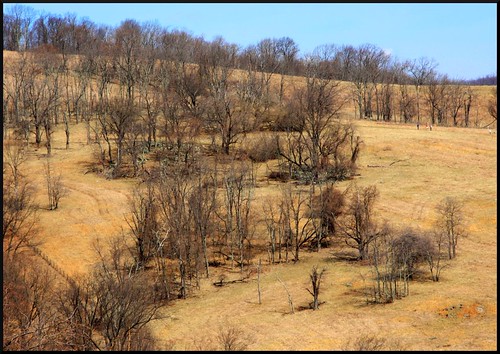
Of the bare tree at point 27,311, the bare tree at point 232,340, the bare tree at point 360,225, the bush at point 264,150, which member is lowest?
the bare tree at point 232,340

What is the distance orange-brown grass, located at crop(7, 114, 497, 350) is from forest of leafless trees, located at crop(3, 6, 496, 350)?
47.3 inches

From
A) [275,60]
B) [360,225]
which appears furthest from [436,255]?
[275,60]

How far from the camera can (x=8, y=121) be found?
81.1 meters

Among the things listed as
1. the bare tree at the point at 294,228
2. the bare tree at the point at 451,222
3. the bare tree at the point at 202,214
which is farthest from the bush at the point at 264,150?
the bare tree at the point at 451,222

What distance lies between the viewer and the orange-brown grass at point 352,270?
28500 millimetres

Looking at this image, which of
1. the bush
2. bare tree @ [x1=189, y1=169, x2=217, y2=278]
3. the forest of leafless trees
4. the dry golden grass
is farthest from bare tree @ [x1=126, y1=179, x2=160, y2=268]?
the bush

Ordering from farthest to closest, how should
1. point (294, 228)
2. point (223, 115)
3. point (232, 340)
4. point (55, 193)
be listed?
1. point (223, 115)
2. point (55, 193)
3. point (294, 228)
4. point (232, 340)

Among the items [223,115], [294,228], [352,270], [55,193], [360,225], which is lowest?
[352,270]

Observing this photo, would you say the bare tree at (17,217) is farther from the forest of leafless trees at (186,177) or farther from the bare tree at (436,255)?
the bare tree at (436,255)

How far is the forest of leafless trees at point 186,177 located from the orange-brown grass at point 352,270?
1.20 metres

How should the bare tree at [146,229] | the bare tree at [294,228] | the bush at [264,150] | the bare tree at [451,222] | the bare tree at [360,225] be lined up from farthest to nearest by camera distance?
the bush at [264,150] → the bare tree at [294,228] → the bare tree at [146,229] → the bare tree at [360,225] → the bare tree at [451,222]

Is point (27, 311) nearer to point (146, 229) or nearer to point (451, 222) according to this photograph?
point (146, 229)

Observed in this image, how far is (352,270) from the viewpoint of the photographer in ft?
129

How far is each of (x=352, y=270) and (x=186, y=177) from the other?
769 inches
